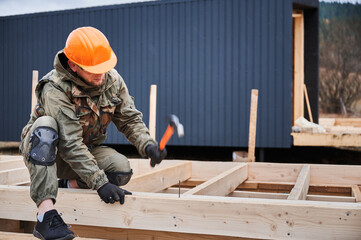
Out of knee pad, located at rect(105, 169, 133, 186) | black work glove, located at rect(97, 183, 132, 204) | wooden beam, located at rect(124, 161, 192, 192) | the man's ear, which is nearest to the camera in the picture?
black work glove, located at rect(97, 183, 132, 204)

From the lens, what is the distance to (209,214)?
242 centimetres

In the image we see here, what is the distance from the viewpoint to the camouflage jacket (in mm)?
2465

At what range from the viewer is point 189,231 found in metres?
2.45

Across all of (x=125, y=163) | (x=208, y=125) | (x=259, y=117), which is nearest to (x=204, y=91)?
(x=208, y=125)

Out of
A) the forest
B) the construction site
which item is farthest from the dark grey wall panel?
the forest

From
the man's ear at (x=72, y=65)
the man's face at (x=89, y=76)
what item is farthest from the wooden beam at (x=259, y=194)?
the man's ear at (x=72, y=65)

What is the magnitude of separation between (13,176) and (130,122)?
1.73 metres

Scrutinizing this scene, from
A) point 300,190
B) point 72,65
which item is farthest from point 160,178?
point 72,65

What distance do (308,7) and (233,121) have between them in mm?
3243

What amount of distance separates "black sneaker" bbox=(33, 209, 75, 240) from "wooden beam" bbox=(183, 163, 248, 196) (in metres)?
0.91

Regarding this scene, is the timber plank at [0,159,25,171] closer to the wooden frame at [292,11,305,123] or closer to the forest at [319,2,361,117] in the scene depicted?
the wooden frame at [292,11,305,123]

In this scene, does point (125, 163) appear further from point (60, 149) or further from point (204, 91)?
point (204, 91)

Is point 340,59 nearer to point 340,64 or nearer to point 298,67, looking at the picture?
point 340,64

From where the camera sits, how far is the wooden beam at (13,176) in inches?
151
